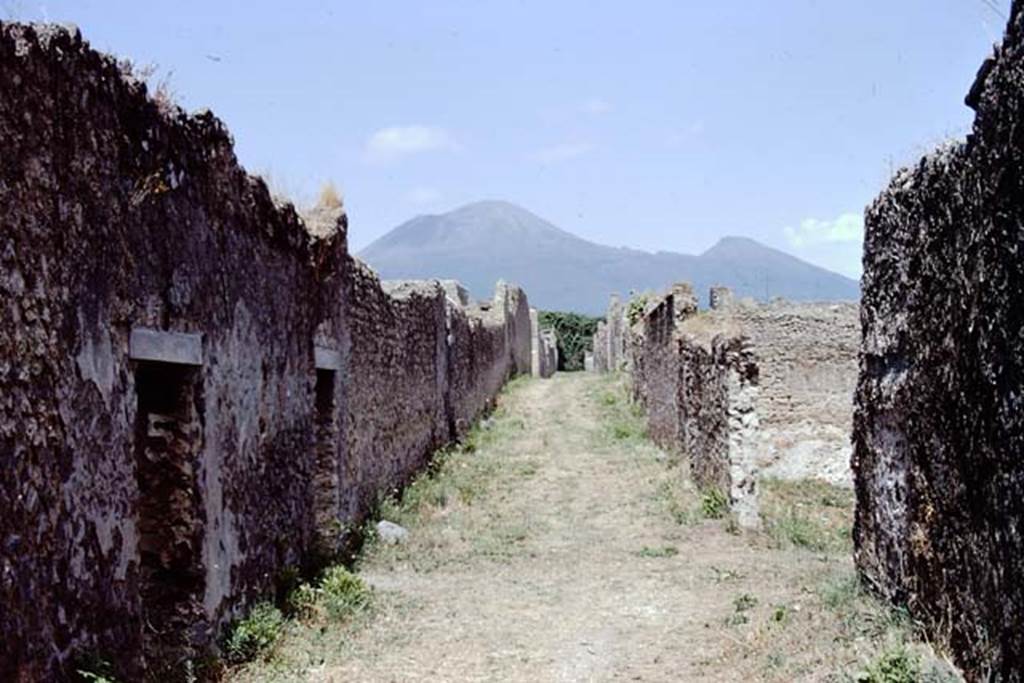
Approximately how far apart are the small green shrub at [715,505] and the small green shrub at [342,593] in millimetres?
4600

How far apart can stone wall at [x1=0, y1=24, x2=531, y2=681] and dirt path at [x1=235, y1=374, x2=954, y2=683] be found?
0.86 meters

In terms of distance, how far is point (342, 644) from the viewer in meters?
6.59

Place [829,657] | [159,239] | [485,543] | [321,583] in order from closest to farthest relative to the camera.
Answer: [159,239]
[829,657]
[321,583]
[485,543]

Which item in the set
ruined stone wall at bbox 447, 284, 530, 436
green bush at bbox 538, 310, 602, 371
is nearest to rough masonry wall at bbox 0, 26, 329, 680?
ruined stone wall at bbox 447, 284, 530, 436

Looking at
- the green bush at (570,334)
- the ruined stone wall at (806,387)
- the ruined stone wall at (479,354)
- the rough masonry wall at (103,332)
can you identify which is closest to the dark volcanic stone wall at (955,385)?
the rough masonry wall at (103,332)

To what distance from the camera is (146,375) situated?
588cm

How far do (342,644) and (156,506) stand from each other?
1563 mm

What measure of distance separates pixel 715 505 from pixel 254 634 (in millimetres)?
6248

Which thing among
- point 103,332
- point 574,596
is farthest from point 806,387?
point 103,332

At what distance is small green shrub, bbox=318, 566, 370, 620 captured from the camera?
729 centimetres

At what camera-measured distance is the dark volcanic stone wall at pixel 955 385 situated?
4.24m

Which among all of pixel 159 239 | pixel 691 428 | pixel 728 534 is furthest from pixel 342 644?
pixel 691 428

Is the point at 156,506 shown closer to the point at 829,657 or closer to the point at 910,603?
the point at 829,657

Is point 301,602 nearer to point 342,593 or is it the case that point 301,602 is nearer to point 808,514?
point 342,593
